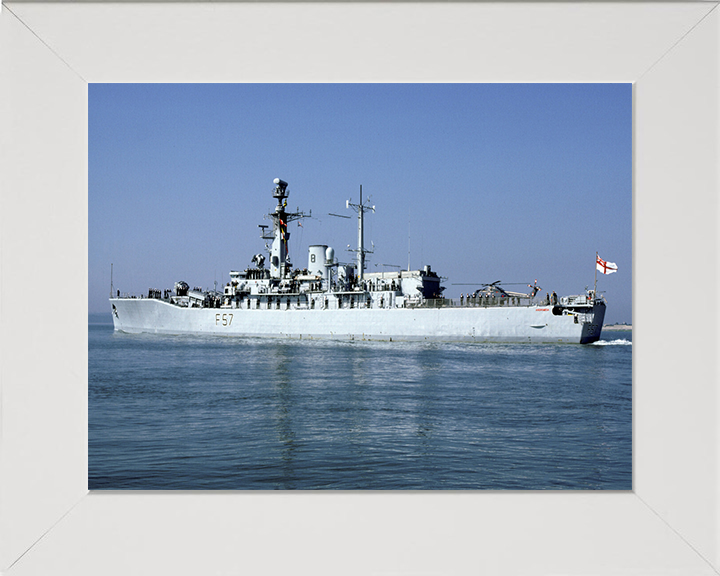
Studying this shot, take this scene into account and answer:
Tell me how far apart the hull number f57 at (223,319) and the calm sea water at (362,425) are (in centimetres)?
1047

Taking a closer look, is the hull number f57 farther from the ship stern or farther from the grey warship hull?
the ship stern

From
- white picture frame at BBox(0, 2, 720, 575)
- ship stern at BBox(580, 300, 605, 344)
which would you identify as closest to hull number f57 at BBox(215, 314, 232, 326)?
ship stern at BBox(580, 300, 605, 344)

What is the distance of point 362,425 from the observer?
6.55m

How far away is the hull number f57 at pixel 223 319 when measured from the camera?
2569 cm

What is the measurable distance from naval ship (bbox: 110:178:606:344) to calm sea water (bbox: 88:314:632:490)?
5.21 m

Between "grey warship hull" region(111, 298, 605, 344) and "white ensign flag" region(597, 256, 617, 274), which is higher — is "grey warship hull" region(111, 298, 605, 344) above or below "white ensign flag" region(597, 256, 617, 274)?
below

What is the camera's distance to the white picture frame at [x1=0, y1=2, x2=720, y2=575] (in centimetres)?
205

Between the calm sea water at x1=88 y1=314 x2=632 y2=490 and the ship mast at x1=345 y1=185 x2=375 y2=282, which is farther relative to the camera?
the ship mast at x1=345 y1=185 x2=375 y2=282

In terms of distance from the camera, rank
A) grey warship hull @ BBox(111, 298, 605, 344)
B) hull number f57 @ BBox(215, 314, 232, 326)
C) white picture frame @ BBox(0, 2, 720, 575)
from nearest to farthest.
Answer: white picture frame @ BBox(0, 2, 720, 575) < grey warship hull @ BBox(111, 298, 605, 344) < hull number f57 @ BBox(215, 314, 232, 326)
